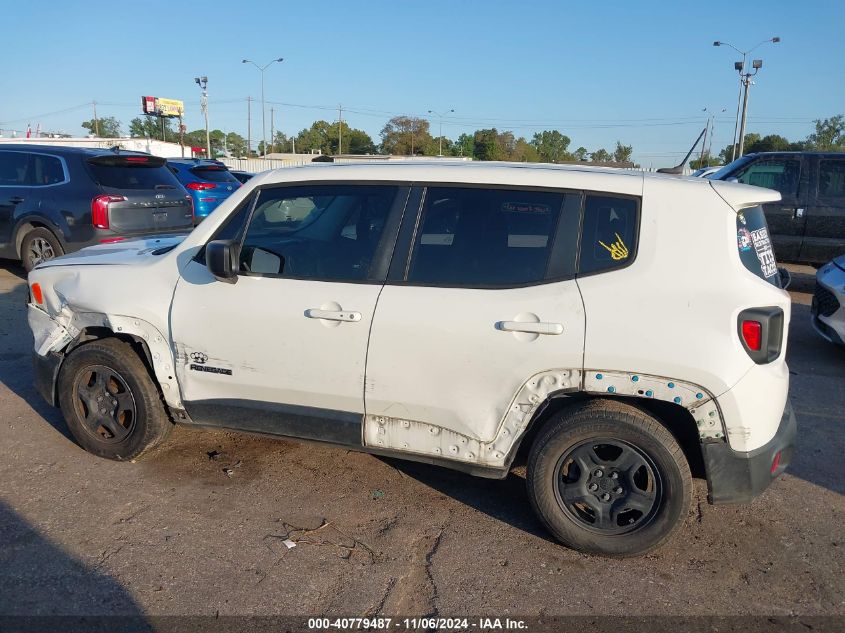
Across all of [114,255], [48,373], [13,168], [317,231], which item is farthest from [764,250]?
[13,168]

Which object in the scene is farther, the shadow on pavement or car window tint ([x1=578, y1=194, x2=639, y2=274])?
car window tint ([x1=578, y1=194, x2=639, y2=274])

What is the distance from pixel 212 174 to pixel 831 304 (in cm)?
1139

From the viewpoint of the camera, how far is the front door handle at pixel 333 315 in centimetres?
336

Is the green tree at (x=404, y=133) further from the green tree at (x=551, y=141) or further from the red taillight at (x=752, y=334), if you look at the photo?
the red taillight at (x=752, y=334)

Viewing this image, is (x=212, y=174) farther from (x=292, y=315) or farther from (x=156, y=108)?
(x=156, y=108)

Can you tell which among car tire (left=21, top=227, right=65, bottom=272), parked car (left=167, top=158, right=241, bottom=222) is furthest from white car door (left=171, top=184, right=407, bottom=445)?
parked car (left=167, top=158, right=241, bottom=222)

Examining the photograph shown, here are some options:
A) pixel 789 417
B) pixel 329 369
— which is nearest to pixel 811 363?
pixel 789 417

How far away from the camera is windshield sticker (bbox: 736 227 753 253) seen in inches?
120

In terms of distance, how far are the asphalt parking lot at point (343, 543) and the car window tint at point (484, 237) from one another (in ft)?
4.33

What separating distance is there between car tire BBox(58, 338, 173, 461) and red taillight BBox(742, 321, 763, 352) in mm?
3168

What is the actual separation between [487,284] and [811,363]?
187 inches

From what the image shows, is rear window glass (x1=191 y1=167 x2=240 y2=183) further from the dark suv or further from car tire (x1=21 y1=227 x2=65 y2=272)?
car tire (x1=21 y1=227 x2=65 y2=272)

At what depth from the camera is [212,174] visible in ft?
45.1

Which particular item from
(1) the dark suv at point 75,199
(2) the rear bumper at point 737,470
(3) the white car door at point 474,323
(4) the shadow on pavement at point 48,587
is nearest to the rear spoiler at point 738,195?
(3) the white car door at point 474,323
